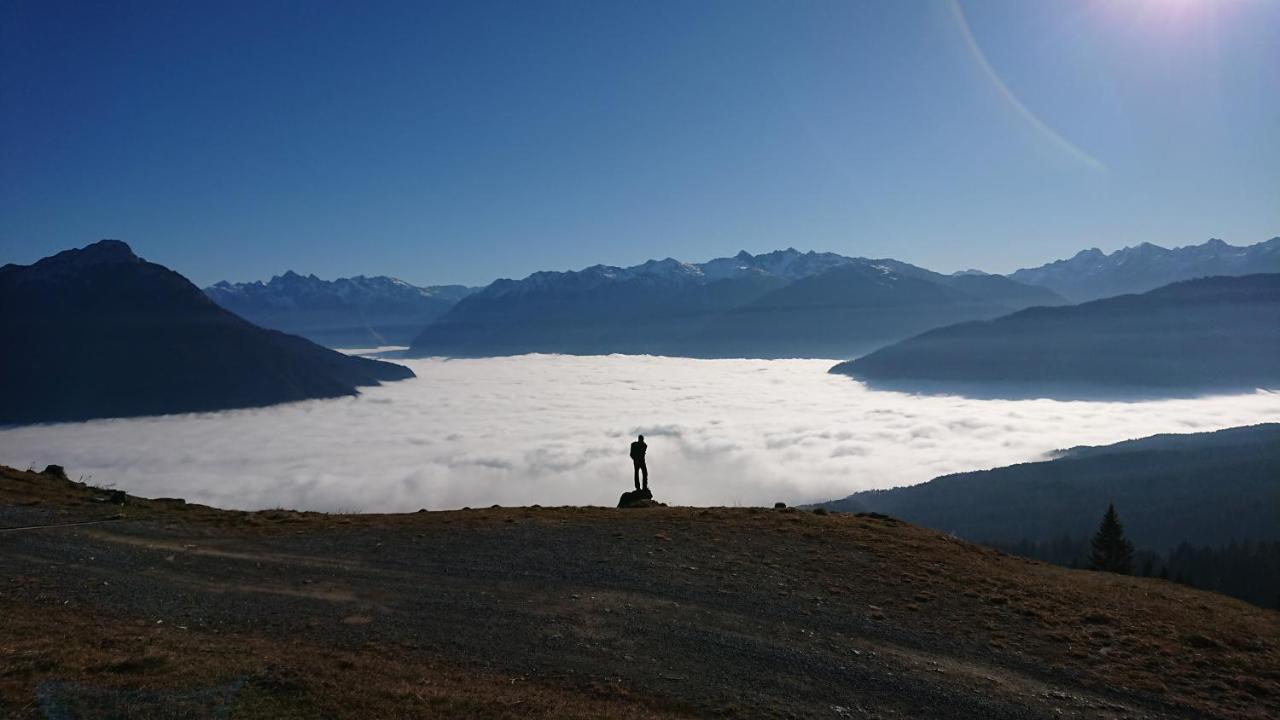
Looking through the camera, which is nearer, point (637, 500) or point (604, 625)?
point (604, 625)

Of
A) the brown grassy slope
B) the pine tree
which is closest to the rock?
the brown grassy slope

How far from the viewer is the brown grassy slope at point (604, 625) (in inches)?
444

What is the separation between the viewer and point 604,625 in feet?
48.0

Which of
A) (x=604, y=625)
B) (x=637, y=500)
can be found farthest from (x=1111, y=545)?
(x=604, y=625)

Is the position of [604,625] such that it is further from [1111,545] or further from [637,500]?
[1111,545]

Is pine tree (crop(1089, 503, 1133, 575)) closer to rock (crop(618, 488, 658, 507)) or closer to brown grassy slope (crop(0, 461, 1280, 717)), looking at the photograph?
brown grassy slope (crop(0, 461, 1280, 717))

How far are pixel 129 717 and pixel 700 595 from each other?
11753 millimetres

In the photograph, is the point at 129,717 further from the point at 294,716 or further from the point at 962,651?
the point at 962,651

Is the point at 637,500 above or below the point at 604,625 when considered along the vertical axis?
above

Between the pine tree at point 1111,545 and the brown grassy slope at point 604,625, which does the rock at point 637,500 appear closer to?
the brown grassy slope at point 604,625

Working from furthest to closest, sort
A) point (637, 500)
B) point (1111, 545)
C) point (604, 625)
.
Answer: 1. point (1111, 545)
2. point (637, 500)
3. point (604, 625)

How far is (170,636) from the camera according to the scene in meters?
12.8

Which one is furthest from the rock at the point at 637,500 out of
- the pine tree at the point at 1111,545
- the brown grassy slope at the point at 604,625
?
the pine tree at the point at 1111,545

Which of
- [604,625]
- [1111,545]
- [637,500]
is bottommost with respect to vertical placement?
[1111,545]
